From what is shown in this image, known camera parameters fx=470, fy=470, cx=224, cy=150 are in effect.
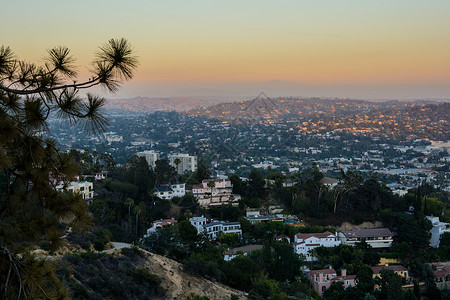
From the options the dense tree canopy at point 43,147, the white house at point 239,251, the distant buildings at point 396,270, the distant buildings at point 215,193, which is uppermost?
the dense tree canopy at point 43,147

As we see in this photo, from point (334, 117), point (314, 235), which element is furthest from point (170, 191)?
point (334, 117)

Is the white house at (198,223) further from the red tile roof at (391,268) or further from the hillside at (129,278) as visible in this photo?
the red tile roof at (391,268)

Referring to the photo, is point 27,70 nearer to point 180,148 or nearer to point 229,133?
point 180,148

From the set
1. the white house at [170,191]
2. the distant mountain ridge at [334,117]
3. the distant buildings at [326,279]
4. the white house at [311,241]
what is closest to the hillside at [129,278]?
the distant buildings at [326,279]

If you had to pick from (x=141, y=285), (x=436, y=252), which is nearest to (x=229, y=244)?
(x=141, y=285)

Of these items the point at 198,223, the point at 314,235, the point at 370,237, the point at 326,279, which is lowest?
the point at 326,279

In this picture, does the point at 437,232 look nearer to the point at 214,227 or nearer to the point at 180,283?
the point at 214,227

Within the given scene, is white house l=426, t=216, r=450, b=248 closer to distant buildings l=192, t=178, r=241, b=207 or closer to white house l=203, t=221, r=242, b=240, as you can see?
white house l=203, t=221, r=242, b=240
